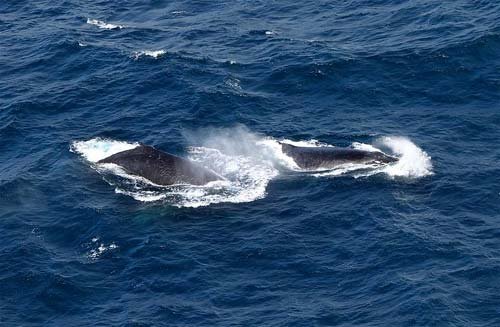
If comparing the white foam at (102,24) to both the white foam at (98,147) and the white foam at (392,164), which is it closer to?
the white foam at (98,147)

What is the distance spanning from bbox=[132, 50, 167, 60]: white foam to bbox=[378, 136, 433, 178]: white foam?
140 ft

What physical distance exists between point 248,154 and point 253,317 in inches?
1333

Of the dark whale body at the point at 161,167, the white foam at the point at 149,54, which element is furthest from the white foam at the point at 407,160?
the white foam at the point at 149,54

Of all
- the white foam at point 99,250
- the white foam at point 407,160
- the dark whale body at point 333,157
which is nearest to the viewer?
the white foam at point 99,250

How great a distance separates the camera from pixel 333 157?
107 meters

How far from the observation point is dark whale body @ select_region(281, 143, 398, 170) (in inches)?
4200

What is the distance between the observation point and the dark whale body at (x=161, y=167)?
343ft

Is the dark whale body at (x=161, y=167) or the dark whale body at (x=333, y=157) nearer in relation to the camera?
the dark whale body at (x=161, y=167)

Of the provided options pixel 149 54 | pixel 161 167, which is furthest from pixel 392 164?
pixel 149 54

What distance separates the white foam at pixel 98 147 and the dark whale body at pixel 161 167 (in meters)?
3.56

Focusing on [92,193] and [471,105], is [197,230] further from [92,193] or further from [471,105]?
[471,105]

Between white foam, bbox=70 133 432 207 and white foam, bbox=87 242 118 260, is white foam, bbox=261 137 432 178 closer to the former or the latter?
white foam, bbox=70 133 432 207

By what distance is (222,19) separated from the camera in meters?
153

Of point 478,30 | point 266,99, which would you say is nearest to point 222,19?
point 266,99
